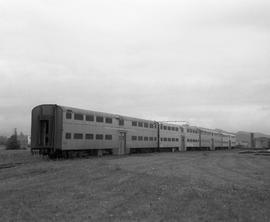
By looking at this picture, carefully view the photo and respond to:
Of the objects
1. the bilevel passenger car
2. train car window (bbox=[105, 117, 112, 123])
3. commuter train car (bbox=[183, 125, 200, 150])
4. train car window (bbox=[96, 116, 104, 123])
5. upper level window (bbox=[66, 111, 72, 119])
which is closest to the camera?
the bilevel passenger car

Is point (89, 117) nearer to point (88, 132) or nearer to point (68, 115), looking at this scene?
point (88, 132)

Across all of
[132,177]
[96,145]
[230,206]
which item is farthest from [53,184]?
[96,145]

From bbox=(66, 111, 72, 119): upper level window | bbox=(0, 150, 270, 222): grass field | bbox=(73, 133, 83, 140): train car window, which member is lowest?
bbox=(0, 150, 270, 222): grass field

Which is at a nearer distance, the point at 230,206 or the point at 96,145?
the point at 230,206

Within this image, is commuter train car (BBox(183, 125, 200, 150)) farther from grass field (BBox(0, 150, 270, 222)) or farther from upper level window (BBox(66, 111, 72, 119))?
grass field (BBox(0, 150, 270, 222))

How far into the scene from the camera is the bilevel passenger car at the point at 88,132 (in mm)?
32281

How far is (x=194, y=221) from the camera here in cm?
933

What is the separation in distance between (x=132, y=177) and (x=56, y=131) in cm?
1580

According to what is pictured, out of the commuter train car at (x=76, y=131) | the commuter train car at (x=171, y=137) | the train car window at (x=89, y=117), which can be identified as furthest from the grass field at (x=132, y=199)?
the commuter train car at (x=171, y=137)

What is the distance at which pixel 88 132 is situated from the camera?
35.9m

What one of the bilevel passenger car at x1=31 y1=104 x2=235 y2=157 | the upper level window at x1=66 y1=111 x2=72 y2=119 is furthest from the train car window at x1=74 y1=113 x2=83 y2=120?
the upper level window at x1=66 y1=111 x2=72 y2=119

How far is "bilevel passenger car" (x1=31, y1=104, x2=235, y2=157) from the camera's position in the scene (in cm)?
3228

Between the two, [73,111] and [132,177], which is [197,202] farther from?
[73,111]

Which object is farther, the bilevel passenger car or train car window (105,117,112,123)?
train car window (105,117,112,123)
